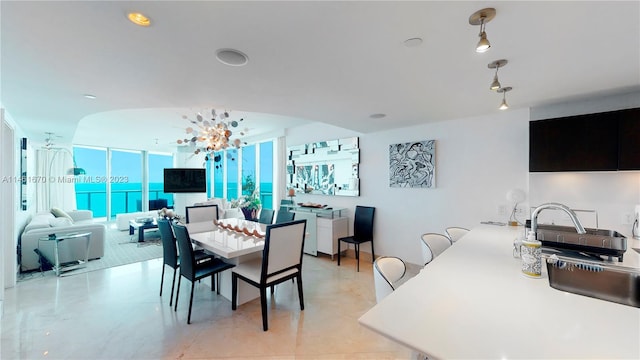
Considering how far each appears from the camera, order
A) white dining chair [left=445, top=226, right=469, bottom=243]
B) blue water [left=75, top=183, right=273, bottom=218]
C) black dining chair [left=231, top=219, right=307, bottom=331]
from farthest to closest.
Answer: blue water [left=75, top=183, right=273, bottom=218] < white dining chair [left=445, top=226, right=469, bottom=243] < black dining chair [left=231, top=219, right=307, bottom=331]

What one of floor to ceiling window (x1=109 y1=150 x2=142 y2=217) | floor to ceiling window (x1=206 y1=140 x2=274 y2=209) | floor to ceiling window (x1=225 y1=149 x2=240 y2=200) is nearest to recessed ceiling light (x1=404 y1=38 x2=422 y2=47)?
floor to ceiling window (x1=206 y1=140 x2=274 y2=209)

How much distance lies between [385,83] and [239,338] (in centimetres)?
272

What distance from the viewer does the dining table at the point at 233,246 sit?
266 centimetres

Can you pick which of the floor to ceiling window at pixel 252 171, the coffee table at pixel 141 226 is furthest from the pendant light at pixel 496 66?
the coffee table at pixel 141 226

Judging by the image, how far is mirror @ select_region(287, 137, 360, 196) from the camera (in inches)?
187

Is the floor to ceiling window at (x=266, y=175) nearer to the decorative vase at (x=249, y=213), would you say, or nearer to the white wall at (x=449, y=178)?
the decorative vase at (x=249, y=213)

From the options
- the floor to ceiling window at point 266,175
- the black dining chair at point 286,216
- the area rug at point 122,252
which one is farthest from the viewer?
the floor to ceiling window at point 266,175

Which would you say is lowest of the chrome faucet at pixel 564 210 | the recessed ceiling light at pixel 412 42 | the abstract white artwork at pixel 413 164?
the chrome faucet at pixel 564 210

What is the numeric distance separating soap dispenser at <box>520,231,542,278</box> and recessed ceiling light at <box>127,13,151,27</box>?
2.47 metres

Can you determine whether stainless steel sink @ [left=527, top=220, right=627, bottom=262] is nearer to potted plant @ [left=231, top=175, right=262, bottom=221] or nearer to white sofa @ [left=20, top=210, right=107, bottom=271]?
potted plant @ [left=231, top=175, right=262, bottom=221]

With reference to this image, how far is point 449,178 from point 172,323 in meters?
3.92

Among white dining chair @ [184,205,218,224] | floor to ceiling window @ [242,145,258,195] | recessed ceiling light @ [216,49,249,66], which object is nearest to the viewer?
recessed ceiling light @ [216,49,249,66]

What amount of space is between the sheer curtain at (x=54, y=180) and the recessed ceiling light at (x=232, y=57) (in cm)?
770

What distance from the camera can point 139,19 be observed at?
1.37 metres
